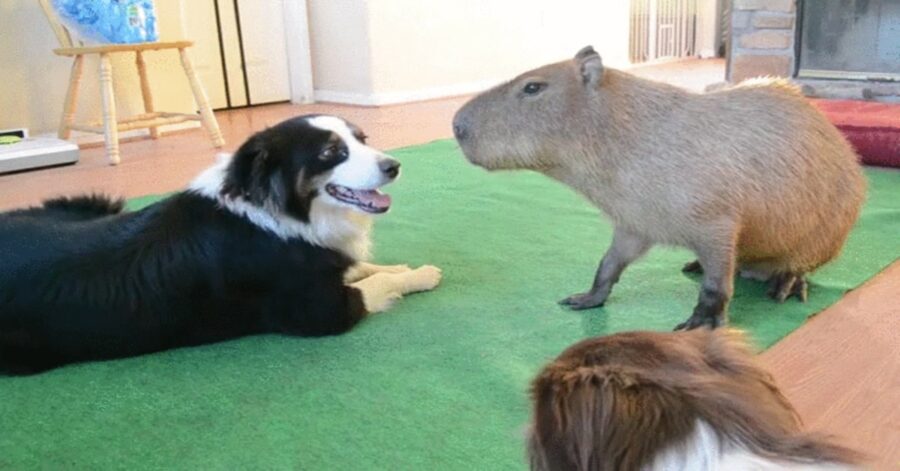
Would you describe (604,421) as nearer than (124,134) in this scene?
Yes

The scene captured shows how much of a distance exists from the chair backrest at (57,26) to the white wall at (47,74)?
229mm

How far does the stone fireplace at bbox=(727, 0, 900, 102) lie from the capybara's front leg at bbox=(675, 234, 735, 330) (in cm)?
312

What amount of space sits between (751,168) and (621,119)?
32cm

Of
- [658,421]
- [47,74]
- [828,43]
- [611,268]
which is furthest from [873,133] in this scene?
[47,74]

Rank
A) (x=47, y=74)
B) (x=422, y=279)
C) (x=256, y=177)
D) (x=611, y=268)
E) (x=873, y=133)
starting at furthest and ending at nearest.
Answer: (x=47, y=74) < (x=873, y=133) < (x=422, y=279) < (x=611, y=268) < (x=256, y=177)

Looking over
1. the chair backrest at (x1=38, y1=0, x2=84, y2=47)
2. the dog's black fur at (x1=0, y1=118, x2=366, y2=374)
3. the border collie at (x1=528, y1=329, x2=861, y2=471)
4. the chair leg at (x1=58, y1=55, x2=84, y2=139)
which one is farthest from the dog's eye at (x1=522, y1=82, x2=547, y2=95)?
the chair backrest at (x1=38, y1=0, x2=84, y2=47)

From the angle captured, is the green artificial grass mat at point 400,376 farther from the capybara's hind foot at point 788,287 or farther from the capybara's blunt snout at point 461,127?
the capybara's blunt snout at point 461,127

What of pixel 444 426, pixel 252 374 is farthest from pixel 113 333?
pixel 444 426

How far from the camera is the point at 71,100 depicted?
15.5ft

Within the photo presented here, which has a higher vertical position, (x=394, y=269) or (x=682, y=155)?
(x=682, y=155)

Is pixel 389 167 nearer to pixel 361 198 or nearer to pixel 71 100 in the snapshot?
pixel 361 198

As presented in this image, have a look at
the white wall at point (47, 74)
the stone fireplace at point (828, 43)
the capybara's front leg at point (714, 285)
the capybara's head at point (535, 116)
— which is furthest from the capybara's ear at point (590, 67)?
the white wall at point (47, 74)

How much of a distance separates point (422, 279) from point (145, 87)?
3497mm

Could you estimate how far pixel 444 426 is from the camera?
5.24ft
